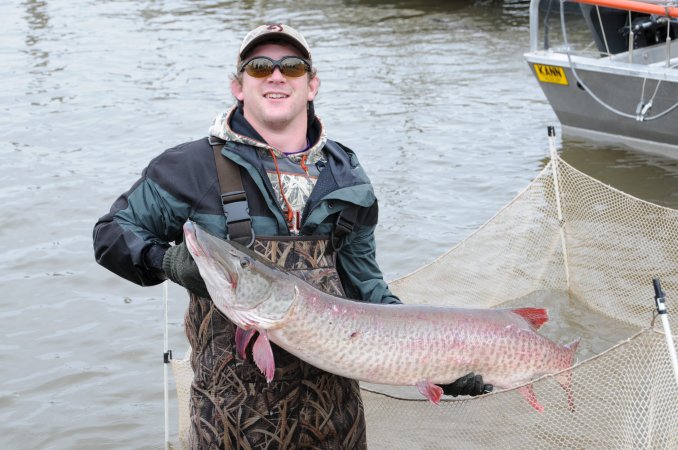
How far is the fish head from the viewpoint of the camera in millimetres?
3080

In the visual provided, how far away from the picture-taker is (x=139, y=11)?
2148 centimetres

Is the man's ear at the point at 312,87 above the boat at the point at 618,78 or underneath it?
above

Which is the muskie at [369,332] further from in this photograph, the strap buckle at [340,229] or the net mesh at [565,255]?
the net mesh at [565,255]

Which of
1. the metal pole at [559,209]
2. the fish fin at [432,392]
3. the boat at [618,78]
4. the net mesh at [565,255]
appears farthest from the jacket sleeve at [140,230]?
the boat at [618,78]

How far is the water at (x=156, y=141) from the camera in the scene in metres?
6.91

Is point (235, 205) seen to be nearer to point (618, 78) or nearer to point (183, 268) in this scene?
point (183, 268)

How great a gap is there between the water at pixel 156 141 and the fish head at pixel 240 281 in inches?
122

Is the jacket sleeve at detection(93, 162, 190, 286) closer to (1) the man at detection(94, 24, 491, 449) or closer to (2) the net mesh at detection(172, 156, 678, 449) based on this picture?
(1) the man at detection(94, 24, 491, 449)

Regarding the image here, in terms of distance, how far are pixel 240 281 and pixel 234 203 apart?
306 millimetres

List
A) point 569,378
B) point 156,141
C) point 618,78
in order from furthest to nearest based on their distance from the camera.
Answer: point 156,141 → point 618,78 → point 569,378

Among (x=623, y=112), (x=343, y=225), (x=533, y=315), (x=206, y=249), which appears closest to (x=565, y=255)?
Answer: (x=533, y=315)

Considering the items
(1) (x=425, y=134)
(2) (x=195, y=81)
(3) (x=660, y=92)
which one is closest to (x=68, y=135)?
(2) (x=195, y=81)

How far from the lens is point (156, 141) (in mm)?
12328

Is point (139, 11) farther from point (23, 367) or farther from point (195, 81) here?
point (23, 367)
